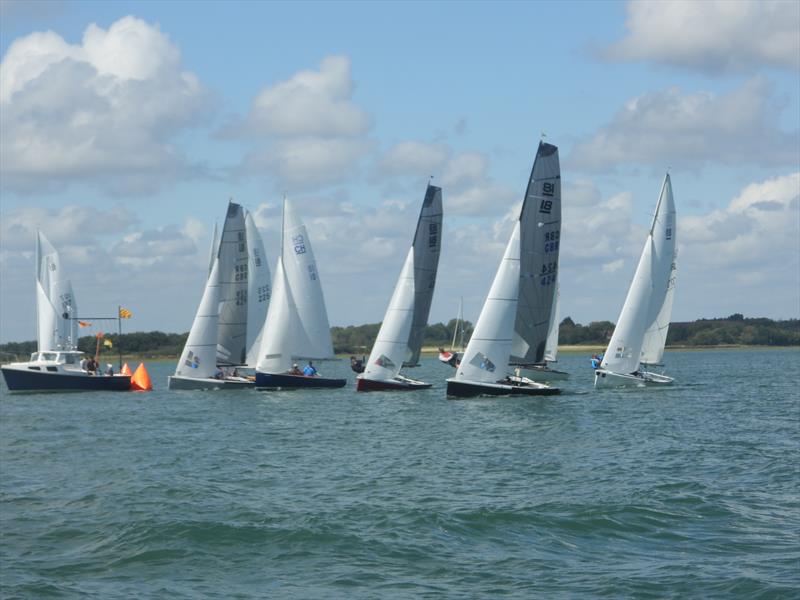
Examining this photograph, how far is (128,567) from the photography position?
18.2 m

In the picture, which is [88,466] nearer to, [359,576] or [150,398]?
[359,576]

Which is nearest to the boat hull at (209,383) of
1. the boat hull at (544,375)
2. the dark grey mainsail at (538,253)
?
the dark grey mainsail at (538,253)

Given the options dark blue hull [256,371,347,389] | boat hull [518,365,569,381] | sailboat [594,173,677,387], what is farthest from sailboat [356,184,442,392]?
boat hull [518,365,569,381]

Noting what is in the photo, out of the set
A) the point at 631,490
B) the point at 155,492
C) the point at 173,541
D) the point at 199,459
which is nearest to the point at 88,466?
the point at 199,459

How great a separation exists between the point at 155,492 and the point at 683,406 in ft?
96.1

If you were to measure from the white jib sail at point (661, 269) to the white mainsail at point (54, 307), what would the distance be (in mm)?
31231

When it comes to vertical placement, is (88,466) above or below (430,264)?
below

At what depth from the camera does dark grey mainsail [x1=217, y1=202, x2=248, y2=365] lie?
60.2m

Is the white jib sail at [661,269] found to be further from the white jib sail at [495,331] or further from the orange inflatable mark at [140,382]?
the orange inflatable mark at [140,382]

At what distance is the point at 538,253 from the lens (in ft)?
163

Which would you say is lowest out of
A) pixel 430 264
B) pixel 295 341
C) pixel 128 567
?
pixel 128 567

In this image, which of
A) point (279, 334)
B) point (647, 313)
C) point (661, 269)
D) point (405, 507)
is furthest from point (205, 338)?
point (405, 507)

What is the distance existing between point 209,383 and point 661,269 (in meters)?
24.4

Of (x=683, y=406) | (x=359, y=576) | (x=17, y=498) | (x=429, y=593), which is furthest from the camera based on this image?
(x=683, y=406)
